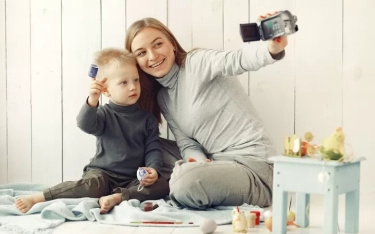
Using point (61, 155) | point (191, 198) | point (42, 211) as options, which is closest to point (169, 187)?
point (191, 198)

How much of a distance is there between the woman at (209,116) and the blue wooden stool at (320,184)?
0.88 feet

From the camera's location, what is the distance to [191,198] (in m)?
1.61

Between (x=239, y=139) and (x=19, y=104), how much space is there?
2.46 ft

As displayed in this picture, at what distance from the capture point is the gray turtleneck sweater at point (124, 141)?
1.82 meters

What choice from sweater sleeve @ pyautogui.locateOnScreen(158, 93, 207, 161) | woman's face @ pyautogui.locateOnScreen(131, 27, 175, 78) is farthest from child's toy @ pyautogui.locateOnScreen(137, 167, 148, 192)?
woman's face @ pyautogui.locateOnScreen(131, 27, 175, 78)

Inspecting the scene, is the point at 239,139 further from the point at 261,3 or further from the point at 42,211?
the point at 42,211

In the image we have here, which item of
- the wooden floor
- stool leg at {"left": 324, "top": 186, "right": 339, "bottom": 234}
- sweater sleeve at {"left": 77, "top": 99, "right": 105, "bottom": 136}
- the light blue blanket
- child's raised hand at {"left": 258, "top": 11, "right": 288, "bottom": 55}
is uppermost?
child's raised hand at {"left": 258, "top": 11, "right": 288, "bottom": 55}

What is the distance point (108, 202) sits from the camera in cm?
162

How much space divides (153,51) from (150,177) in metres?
0.34

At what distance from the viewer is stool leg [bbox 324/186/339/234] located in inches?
51.4

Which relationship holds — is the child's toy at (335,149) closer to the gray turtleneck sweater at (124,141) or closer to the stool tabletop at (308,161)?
the stool tabletop at (308,161)

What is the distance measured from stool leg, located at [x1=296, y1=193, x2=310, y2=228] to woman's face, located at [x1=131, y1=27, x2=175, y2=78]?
1.86 ft

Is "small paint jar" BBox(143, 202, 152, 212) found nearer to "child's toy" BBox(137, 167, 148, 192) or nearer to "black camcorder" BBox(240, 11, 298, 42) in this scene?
"child's toy" BBox(137, 167, 148, 192)

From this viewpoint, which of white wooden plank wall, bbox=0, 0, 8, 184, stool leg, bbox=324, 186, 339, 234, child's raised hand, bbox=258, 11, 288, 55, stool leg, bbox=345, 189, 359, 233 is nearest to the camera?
stool leg, bbox=324, 186, 339, 234
